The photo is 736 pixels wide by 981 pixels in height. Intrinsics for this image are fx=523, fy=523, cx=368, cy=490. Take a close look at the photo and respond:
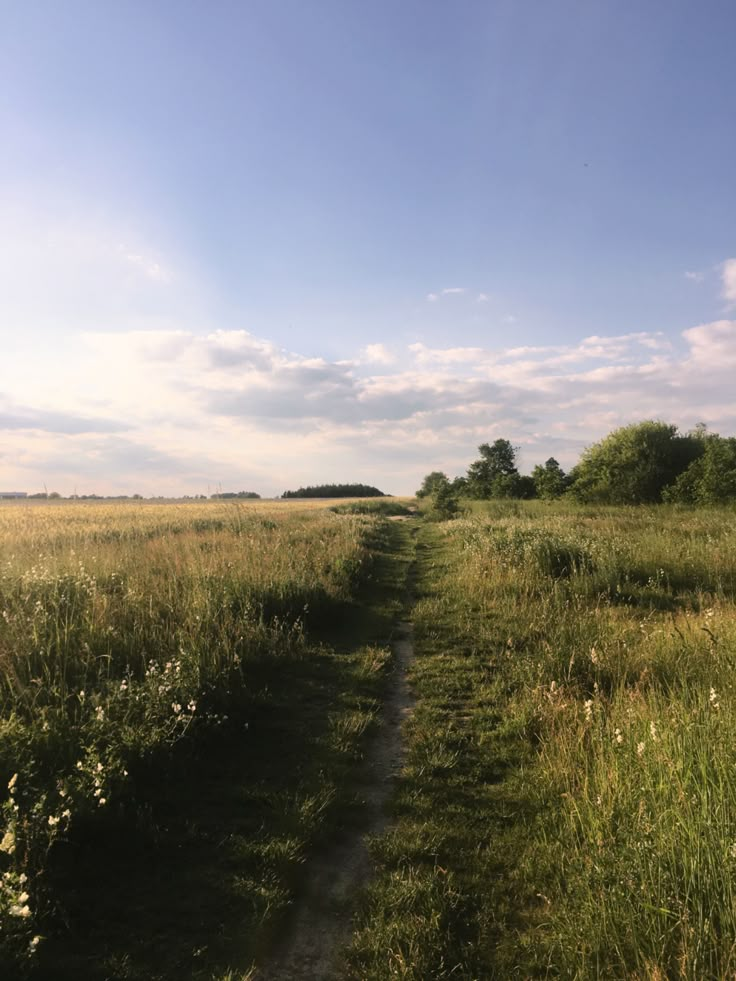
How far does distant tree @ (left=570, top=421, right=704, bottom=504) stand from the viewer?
128 feet

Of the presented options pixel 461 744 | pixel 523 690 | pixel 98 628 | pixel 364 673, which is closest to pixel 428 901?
pixel 461 744

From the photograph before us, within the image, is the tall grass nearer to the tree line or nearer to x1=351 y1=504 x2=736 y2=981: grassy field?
x1=351 y1=504 x2=736 y2=981: grassy field

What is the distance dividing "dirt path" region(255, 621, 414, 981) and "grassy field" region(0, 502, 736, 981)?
0.31 feet

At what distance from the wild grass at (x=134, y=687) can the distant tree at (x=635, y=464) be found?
3461cm

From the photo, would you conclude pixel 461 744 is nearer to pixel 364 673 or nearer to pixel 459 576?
pixel 364 673

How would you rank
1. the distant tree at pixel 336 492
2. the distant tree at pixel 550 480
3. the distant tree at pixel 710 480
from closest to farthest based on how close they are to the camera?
the distant tree at pixel 710 480, the distant tree at pixel 550 480, the distant tree at pixel 336 492

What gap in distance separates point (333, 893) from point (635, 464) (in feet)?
142

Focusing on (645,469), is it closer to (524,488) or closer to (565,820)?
(524,488)

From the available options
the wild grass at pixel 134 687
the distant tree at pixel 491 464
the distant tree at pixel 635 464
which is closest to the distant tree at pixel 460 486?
the distant tree at pixel 491 464

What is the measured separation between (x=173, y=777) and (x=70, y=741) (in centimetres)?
86

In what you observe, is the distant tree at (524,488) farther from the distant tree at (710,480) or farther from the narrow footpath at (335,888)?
the narrow footpath at (335,888)

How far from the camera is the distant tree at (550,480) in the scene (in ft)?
151

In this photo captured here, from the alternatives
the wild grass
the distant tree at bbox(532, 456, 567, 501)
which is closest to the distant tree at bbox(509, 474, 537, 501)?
the distant tree at bbox(532, 456, 567, 501)

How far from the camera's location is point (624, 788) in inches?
138
